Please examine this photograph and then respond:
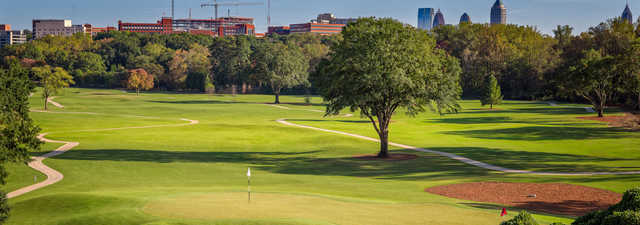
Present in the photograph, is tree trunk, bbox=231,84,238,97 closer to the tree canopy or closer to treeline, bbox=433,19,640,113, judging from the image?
treeline, bbox=433,19,640,113

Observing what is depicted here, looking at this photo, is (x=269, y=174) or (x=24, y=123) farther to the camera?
(x=269, y=174)

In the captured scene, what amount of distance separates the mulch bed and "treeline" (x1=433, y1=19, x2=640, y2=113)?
169 feet

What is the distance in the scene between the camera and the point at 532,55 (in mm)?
138625


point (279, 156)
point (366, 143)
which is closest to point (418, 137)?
point (366, 143)

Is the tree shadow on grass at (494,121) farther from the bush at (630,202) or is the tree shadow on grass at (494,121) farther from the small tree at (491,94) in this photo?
the bush at (630,202)

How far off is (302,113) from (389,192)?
221ft

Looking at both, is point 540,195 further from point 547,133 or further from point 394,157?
point 547,133

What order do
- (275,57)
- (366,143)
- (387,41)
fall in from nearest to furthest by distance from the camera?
(387,41)
(366,143)
(275,57)

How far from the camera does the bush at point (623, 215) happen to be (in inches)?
436

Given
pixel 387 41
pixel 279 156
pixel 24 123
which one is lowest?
pixel 279 156

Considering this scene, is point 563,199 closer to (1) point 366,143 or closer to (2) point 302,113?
(1) point 366,143

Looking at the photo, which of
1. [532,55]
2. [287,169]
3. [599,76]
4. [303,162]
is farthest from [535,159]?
[532,55]

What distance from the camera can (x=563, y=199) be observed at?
1011 inches

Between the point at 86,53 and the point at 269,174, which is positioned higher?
the point at 86,53
